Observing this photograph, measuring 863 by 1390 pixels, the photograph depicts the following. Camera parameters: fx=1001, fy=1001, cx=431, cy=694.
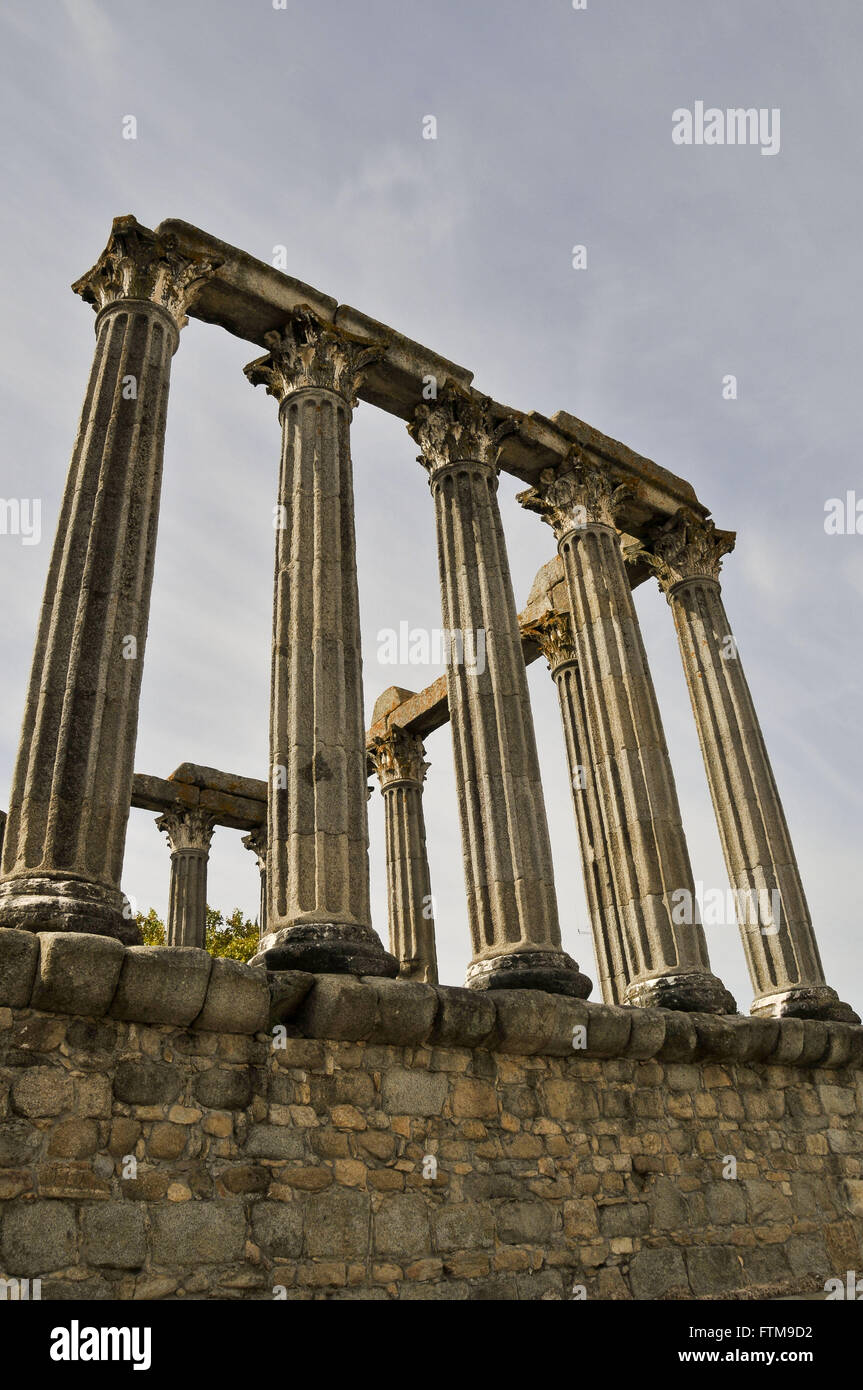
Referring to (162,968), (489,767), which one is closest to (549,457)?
(489,767)

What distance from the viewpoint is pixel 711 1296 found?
33.2ft

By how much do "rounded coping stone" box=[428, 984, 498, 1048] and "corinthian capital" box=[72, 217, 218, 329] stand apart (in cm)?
867

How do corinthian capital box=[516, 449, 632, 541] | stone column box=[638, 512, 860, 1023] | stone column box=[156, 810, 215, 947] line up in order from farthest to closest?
stone column box=[156, 810, 215, 947], corinthian capital box=[516, 449, 632, 541], stone column box=[638, 512, 860, 1023]

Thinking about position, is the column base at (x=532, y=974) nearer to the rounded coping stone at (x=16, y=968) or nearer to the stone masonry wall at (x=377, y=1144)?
the stone masonry wall at (x=377, y=1144)

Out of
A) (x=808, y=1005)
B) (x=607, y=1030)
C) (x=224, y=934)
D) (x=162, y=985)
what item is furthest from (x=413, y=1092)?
(x=224, y=934)

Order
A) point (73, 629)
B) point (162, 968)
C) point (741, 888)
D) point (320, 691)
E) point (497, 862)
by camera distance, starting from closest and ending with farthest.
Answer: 1. point (162, 968)
2. point (73, 629)
3. point (320, 691)
4. point (497, 862)
5. point (741, 888)

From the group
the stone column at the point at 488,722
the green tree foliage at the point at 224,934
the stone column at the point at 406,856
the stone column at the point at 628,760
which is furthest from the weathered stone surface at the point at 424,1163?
the green tree foliage at the point at 224,934

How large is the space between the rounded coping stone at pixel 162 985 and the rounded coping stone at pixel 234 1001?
0.29 feet

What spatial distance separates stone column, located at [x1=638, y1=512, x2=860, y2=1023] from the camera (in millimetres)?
14664

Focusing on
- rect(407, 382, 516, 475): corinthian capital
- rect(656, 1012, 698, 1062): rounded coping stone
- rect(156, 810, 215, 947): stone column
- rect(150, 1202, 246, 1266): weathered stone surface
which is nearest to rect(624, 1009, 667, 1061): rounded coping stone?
rect(656, 1012, 698, 1062): rounded coping stone

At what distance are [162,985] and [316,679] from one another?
14.1ft

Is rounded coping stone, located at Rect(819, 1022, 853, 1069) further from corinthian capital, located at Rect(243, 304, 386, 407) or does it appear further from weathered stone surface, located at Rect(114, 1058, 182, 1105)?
corinthian capital, located at Rect(243, 304, 386, 407)
